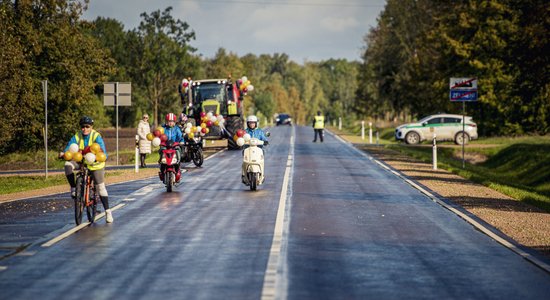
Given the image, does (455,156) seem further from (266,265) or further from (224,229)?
(266,265)

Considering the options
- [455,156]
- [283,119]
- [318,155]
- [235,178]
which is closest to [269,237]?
[235,178]

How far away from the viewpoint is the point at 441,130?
1937 inches

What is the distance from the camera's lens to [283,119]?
95.2 m

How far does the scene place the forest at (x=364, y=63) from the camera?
99.6 ft

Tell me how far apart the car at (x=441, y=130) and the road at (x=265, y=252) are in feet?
95.9

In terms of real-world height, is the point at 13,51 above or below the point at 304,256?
above

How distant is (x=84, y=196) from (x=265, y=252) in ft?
15.2

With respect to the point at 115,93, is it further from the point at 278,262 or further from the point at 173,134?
the point at 278,262

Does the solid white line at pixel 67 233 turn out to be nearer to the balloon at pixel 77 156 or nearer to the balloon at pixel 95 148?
the balloon at pixel 77 156

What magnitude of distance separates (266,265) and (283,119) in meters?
85.1

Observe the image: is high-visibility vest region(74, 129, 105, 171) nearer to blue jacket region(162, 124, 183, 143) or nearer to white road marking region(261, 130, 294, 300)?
white road marking region(261, 130, 294, 300)

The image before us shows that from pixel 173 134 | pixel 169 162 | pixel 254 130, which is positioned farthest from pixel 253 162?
pixel 173 134

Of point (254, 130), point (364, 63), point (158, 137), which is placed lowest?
point (158, 137)

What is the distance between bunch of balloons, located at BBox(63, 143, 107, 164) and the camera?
47.9ft
